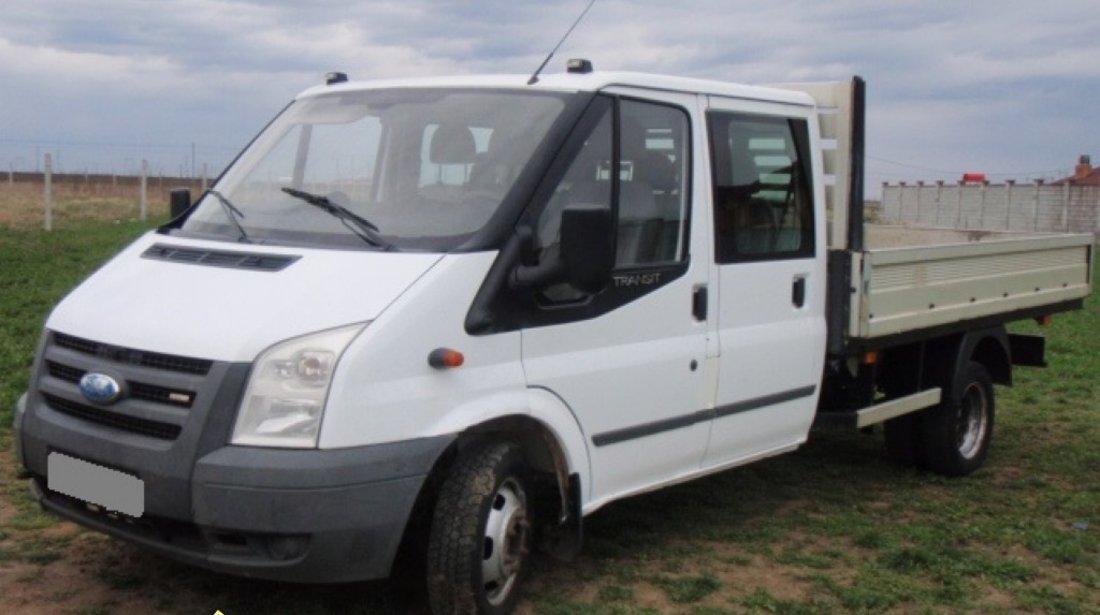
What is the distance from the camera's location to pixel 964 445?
8188 millimetres

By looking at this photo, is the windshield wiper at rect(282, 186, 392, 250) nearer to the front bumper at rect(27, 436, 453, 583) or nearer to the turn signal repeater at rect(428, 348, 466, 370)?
the turn signal repeater at rect(428, 348, 466, 370)

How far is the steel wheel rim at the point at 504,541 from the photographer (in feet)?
16.1

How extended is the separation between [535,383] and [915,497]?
11.2ft

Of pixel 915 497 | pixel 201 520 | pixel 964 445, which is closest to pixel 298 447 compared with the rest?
pixel 201 520

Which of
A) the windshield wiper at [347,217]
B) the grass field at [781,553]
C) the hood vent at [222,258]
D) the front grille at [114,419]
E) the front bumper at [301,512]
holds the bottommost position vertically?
the grass field at [781,553]

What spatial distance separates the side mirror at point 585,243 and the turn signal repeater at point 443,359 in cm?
60

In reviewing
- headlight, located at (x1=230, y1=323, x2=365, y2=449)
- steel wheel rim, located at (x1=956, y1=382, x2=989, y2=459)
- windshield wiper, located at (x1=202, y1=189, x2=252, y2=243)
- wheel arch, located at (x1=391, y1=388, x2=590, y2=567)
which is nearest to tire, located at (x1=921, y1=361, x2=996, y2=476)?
steel wheel rim, located at (x1=956, y1=382, x2=989, y2=459)

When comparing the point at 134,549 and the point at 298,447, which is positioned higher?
the point at 298,447

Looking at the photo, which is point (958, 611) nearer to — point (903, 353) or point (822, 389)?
point (822, 389)

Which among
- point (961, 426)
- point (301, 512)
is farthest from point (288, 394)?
point (961, 426)

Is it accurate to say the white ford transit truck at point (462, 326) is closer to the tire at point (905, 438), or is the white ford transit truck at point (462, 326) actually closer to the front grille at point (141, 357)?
the front grille at point (141, 357)

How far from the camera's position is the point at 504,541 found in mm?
4957

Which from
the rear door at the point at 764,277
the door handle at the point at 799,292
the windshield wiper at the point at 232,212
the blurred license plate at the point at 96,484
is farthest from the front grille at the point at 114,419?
the door handle at the point at 799,292

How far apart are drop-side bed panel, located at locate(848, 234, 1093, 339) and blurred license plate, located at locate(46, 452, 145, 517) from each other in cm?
374
